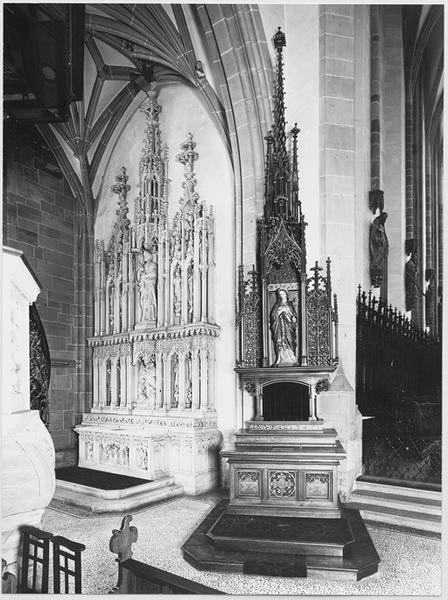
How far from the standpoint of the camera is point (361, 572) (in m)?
3.83

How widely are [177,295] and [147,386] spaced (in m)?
1.69

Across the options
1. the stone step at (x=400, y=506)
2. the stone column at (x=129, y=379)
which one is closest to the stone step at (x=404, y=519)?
the stone step at (x=400, y=506)

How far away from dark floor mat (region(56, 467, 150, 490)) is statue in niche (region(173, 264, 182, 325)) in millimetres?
2530

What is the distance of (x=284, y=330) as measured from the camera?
19.8ft

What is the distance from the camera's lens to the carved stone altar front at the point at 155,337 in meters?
7.06

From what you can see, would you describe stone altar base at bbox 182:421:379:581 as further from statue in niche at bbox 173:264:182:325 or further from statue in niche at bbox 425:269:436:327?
statue in niche at bbox 425:269:436:327

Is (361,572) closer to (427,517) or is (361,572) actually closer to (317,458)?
(317,458)

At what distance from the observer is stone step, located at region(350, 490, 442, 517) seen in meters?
5.17

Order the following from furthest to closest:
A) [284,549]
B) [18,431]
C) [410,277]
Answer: [410,277]
[284,549]
[18,431]

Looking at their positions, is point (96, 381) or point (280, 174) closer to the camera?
point (280, 174)

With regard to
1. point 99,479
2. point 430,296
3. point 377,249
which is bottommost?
point 99,479

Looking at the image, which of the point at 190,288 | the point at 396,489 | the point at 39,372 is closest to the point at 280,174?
the point at 190,288

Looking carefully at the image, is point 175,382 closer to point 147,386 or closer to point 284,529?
point 147,386

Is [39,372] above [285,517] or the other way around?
above
